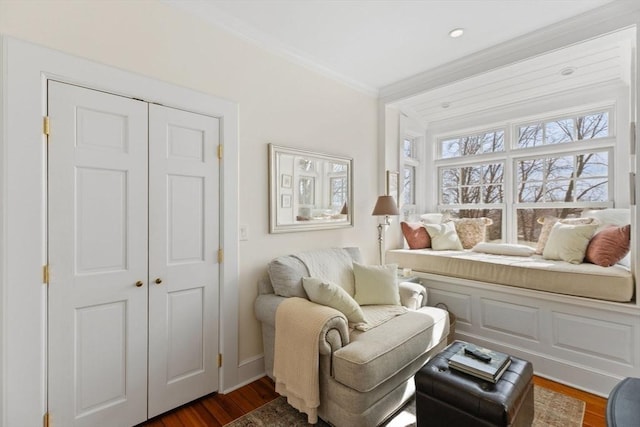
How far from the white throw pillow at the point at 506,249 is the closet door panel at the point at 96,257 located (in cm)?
326

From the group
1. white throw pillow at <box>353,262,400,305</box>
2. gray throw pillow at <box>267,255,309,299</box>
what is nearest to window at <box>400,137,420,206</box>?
white throw pillow at <box>353,262,400,305</box>

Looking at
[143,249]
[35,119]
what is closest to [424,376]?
[143,249]

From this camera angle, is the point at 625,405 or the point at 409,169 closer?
the point at 625,405

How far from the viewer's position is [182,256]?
2049 millimetres

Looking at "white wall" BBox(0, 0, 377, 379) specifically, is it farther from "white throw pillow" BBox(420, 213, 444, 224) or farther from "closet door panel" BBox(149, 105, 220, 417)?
"white throw pillow" BBox(420, 213, 444, 224)

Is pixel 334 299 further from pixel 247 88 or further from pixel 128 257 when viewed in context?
pixel 247 88

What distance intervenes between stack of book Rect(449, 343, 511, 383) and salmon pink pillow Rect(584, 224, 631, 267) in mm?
1458

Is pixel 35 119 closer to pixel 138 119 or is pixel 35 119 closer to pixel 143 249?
pixel 138 119

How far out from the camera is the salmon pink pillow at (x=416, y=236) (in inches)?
142

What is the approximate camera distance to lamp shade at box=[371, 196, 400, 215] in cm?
322

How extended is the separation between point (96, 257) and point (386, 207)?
2544 mm

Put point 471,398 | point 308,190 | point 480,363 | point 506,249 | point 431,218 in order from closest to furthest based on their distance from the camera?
point 471,398 → point 480,363 → point 308,190 → point 506,249 → point 431,218

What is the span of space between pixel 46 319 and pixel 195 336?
835 millimetres

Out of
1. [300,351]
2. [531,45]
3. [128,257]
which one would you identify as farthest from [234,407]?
[531,45]
